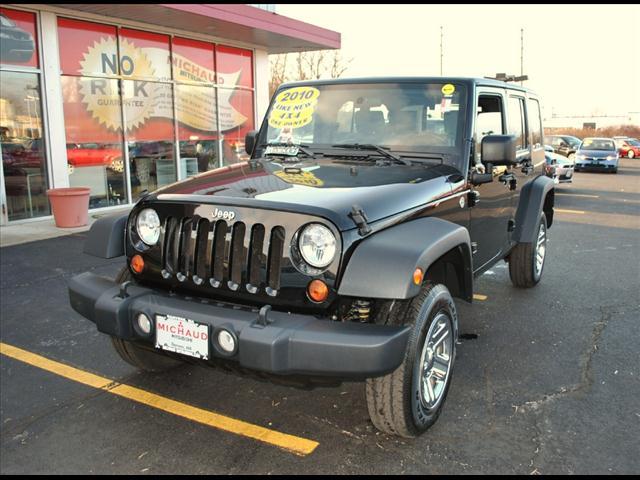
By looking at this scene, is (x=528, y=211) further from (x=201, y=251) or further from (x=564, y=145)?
(x=564, y=145)

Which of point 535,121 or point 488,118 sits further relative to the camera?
point 535,121

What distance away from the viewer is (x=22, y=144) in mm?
10000

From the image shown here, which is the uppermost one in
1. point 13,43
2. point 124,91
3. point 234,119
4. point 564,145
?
point 13,43

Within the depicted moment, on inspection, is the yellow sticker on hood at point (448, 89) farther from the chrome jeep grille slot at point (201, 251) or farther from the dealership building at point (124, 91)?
the dealership building at point (124, 91)

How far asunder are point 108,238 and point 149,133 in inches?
368

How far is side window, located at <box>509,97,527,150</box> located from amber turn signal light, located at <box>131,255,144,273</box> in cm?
318

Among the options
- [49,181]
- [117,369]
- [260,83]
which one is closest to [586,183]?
[260,83]

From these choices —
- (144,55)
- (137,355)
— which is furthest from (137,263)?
(144,55)

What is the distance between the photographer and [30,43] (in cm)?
995

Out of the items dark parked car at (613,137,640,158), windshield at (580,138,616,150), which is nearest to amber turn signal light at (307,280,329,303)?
windshield at (580,138,616,150)

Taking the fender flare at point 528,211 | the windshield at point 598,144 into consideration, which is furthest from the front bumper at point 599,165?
the fender flare at point 528,211

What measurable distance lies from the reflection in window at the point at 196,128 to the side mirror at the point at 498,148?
1018cm

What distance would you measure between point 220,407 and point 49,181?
27.5 ft

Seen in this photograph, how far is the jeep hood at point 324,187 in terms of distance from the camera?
286 cm
